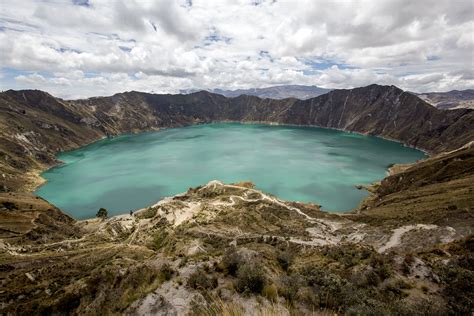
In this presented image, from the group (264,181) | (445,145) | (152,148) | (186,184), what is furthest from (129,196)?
(445,145)

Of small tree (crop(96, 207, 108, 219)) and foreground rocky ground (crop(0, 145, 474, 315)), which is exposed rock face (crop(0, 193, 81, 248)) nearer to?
foreground rocky ground (crop(0, 145, 474, 315))

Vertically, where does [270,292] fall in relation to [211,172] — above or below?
above

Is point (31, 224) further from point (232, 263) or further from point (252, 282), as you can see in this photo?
point (252, 282)

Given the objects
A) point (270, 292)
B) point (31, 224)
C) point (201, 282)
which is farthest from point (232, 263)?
point (31, 224)

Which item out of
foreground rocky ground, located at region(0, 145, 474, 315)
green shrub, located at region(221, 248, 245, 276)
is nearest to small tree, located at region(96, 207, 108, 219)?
foreground rocky ground, located at region(0, 145, 474, 315)

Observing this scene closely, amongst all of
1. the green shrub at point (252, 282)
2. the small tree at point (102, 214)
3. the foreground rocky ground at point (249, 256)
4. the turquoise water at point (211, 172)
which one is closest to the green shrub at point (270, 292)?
the foreground rocky ground at point (249, 256)

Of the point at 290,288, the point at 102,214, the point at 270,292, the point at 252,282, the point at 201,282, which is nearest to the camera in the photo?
the point at 270,292
